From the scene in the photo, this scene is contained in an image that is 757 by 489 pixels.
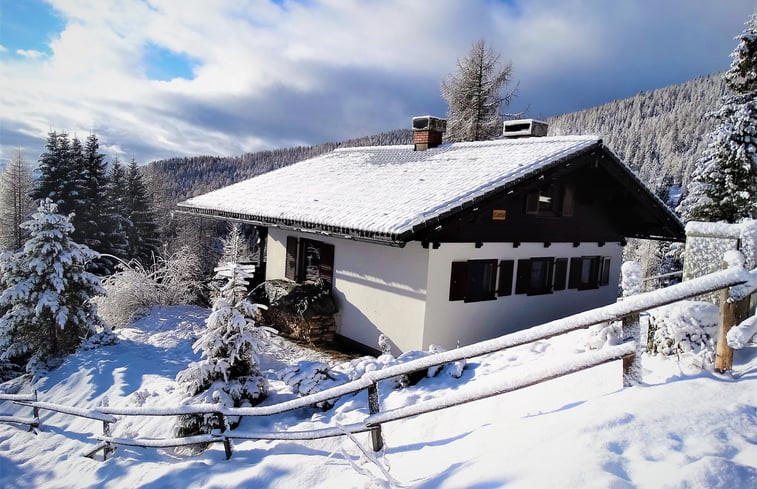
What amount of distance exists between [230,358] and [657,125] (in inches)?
4935

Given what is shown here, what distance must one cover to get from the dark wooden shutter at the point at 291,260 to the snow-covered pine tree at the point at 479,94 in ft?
48.5

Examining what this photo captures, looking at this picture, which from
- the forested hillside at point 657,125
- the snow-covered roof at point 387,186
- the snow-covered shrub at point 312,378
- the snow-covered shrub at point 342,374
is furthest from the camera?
the forested hillside at point 657,125

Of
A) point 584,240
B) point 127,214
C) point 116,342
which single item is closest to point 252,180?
point 116,342

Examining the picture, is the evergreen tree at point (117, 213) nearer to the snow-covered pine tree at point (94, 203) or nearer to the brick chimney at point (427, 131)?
the snow-covered pine tree at point (94, 203)

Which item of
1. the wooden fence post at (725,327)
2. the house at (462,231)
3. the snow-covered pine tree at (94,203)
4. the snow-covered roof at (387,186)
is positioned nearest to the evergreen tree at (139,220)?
the snow-covered pine tree at (94,203)

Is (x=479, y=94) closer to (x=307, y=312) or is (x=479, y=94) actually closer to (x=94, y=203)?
(x=307, y=312)

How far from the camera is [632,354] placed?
3.73 m

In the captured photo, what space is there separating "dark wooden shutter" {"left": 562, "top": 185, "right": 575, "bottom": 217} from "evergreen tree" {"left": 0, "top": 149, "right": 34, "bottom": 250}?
111ft

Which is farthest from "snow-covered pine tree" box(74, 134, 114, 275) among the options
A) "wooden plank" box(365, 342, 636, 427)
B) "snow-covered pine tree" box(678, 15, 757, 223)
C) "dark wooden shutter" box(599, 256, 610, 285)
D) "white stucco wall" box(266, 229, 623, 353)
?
"snow-covered pine tree" box(678, 15, 757, 223)

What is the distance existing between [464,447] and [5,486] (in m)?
6.28

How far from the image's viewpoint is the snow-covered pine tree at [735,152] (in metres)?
15.3

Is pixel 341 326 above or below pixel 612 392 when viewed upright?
below

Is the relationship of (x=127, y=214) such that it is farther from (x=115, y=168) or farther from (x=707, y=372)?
(x=707, y=372)

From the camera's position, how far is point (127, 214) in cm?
3250
